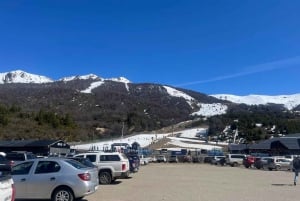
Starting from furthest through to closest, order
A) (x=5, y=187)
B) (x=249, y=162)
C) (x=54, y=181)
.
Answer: (x=249, y=162) → (x=54, y=181) → (x=5, y=187)

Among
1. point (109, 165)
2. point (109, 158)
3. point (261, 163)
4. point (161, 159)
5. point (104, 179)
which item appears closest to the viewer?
point (104, 179)

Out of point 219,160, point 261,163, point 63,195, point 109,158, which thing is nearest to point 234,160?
point 219,160

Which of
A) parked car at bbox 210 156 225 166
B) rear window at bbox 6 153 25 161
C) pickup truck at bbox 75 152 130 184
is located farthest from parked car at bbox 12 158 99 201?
parked car at bbox 210 156 225 166

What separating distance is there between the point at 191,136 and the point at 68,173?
506ft

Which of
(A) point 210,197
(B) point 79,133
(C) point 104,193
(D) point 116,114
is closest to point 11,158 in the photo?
(C) point 104,193

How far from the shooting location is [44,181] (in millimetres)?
15102

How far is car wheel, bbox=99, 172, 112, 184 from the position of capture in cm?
2509

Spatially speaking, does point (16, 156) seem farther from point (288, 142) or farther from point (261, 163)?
point (288, 142)

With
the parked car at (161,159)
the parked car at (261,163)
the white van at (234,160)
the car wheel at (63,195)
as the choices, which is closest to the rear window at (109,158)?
the car wheel at (63,195)

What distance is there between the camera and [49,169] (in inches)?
602

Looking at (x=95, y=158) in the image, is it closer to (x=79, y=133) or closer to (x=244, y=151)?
(x=244, y=151)

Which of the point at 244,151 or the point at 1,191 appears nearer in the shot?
the point at 1,191

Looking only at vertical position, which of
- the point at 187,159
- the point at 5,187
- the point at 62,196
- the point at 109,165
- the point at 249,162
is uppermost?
the point at 187,159

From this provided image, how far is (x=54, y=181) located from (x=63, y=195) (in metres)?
0.53
